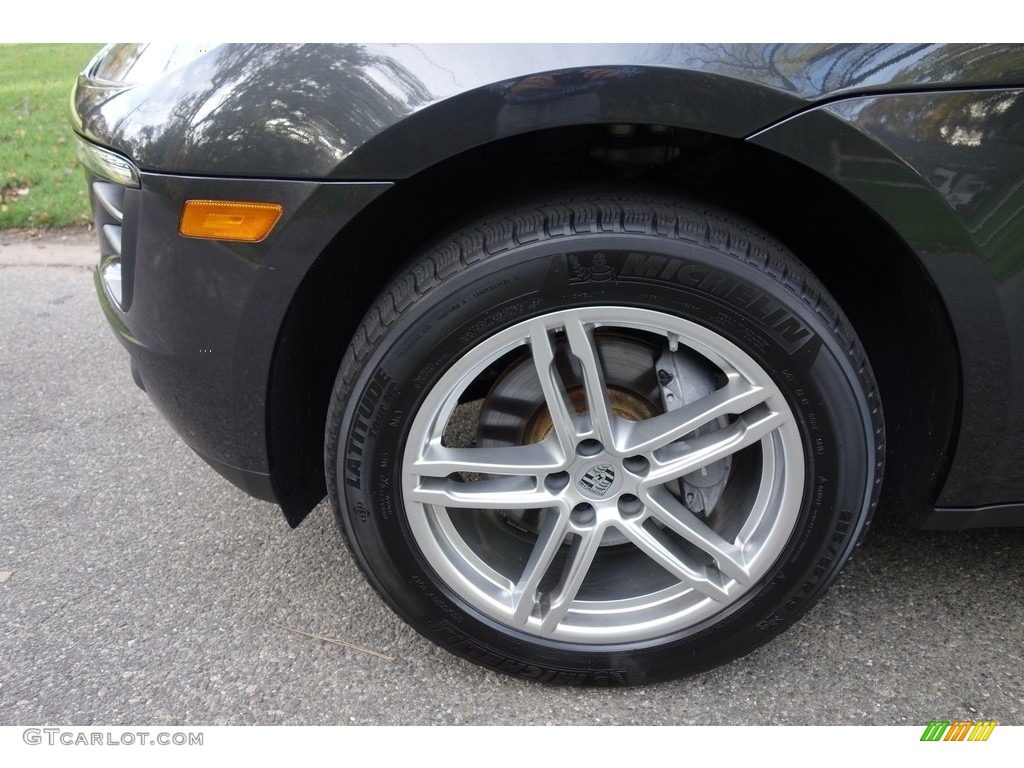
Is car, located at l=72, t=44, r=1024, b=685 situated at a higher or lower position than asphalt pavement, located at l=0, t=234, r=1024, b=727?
higher

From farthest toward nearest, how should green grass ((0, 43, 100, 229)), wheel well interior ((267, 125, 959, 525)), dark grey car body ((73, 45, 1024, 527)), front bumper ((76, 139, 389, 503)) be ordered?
green grass ((0, 43, 100, 229)), wheel well interior ((267, 125, 959, 525)), front bumper ((76, 139, 389, 503)), dark grey car body ((73, 45, 1024, 527))

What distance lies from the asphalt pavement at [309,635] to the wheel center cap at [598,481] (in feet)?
1.62

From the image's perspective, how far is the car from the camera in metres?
1.36

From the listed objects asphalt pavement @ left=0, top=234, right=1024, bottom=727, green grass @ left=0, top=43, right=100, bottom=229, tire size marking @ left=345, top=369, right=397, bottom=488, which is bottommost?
green grass @ left=0, top=43, right=100, bottom=229

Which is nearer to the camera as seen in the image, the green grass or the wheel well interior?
the wheel well interior

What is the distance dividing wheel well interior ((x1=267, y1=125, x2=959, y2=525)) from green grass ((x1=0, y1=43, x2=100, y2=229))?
310 cm

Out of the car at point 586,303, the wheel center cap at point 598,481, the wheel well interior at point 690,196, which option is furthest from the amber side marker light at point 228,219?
the wheel center cap at point 598,481

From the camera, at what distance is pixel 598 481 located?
166cm

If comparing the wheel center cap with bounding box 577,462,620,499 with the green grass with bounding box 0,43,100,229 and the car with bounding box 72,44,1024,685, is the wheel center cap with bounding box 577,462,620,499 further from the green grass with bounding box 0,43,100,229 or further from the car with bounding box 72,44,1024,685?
the green grass with bounding box 0,43,100,229

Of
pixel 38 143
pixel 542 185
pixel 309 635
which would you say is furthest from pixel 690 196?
pixel 38 143

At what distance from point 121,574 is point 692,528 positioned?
152 centimetres

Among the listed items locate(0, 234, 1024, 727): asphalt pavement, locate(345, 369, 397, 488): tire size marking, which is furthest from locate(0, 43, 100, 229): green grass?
locate(345, 369, 397, 488): tire size marking

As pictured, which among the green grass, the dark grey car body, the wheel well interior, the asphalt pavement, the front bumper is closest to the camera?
the dark grey car body

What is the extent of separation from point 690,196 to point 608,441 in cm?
53
